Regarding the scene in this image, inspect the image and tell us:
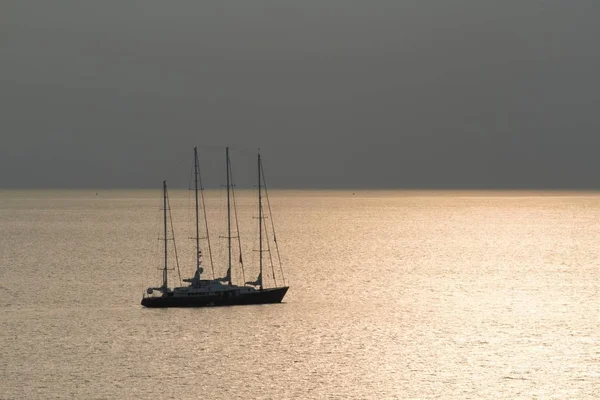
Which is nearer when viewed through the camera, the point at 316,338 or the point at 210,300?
the point at 316,338

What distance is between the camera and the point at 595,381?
207 ft

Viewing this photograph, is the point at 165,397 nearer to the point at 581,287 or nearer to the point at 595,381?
the point at 595,381

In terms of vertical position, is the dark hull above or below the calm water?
above

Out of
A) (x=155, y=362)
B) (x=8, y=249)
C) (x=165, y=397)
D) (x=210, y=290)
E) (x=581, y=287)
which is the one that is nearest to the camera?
(x=165, y=397)

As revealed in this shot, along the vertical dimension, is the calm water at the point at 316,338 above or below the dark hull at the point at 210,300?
below

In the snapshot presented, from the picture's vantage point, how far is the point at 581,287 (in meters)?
118

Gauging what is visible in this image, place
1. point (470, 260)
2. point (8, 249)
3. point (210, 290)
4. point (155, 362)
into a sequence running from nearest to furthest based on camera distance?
point (155, 362), point (210, 290), point (470, 260), point (8, 249)

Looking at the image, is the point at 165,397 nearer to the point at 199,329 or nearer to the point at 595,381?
the point at 199,329

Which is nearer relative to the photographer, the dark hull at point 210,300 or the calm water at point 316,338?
the calm water at point 316,338

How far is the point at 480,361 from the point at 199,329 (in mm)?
24002

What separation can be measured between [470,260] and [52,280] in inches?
2721

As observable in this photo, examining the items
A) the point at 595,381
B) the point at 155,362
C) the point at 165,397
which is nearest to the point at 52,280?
the point at 155,362

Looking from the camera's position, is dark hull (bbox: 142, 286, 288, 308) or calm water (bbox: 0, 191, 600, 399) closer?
calm water (bbox: 0, 191, 600, 399)

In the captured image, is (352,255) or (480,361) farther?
(352,255)
